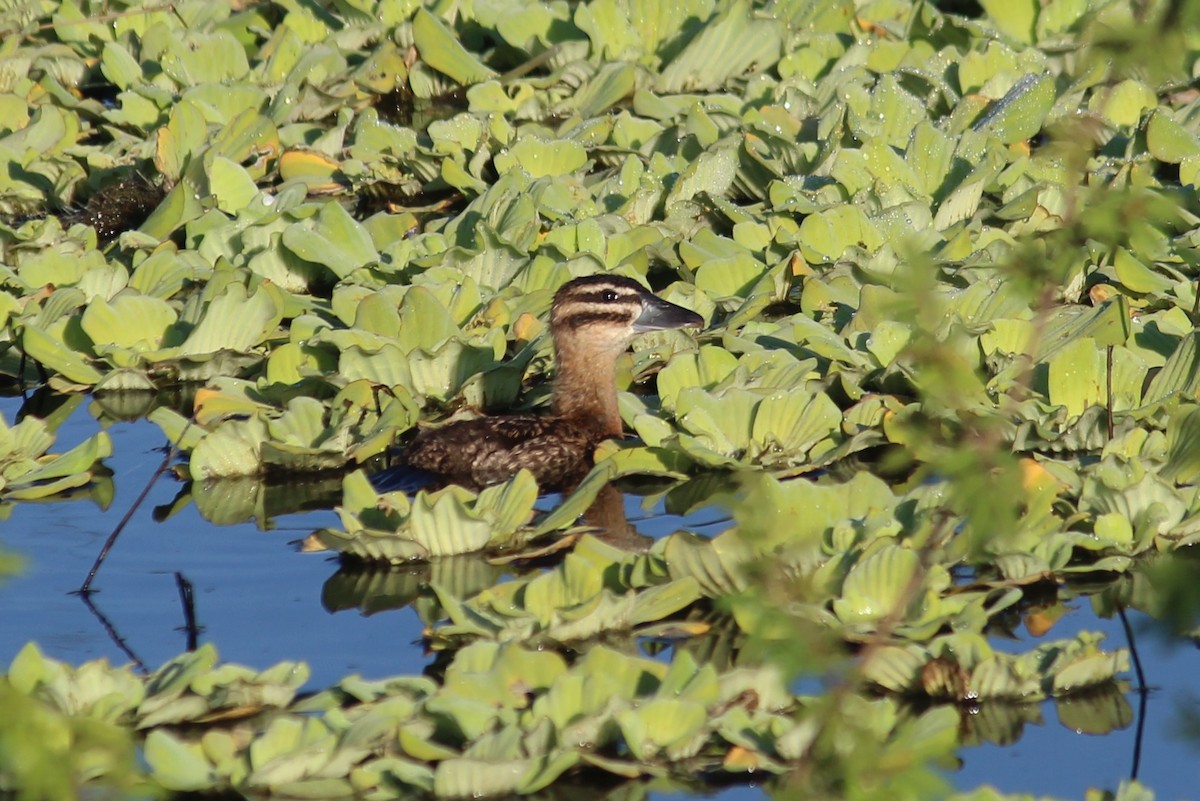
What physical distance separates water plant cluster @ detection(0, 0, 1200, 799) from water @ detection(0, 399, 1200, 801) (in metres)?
0.14

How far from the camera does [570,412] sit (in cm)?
828

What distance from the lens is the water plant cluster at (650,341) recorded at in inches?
196

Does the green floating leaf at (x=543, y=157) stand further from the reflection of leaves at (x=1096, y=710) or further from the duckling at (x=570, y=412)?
the reflection of leaves at (x=1096, y=710)

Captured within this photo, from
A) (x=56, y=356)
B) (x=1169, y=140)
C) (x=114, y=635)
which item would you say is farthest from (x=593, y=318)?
(x=1169, y=140)

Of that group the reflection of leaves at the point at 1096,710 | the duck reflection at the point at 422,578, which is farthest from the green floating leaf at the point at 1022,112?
the reflection of leaves at the point at 1096,710

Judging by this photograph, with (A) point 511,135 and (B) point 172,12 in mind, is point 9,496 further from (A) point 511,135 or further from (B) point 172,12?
(B) point 172,12

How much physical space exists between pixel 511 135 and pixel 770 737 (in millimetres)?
6316

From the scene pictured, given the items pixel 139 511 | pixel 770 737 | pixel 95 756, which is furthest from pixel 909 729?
pixel 139 511

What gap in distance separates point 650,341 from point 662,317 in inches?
25.2

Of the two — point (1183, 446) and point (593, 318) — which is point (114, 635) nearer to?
point (593, 318)

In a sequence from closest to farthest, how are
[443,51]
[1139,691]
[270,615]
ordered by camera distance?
[1139,691] < [270,615] < [443,51]

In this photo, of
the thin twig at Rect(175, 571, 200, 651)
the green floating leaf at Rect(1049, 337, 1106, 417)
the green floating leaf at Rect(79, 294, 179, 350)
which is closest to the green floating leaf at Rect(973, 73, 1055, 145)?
the green floating leaf at Rect(1049, 337, 1106, 417)

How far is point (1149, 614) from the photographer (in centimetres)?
608

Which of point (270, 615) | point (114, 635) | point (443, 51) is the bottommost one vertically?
point (270, 615)
